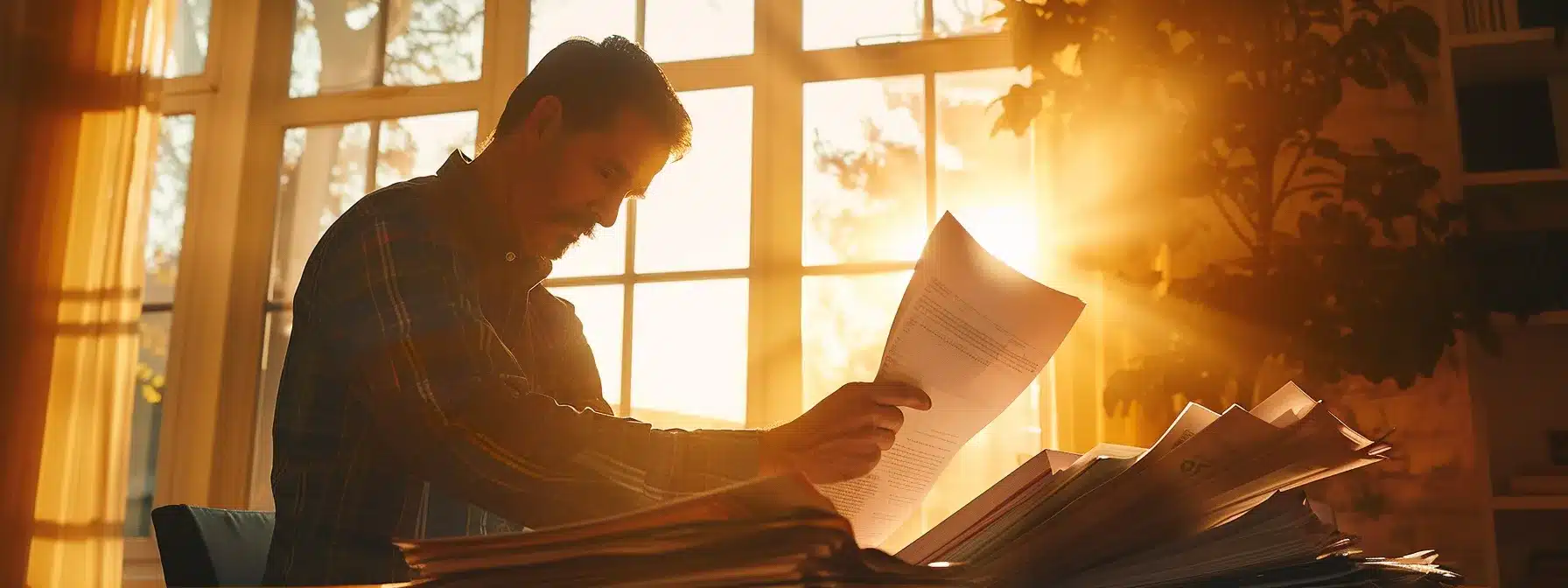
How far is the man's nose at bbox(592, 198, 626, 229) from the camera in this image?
1397 millimetres

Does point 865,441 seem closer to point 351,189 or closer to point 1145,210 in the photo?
point 1145,210

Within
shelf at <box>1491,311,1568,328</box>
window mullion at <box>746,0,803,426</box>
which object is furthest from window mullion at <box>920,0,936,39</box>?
shelf at <box>1491,311,1568,328</box>

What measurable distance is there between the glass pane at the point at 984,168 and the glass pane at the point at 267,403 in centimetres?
186

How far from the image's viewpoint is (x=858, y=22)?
317 cm

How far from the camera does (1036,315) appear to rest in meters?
0.78

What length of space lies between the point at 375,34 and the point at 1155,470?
3.39m

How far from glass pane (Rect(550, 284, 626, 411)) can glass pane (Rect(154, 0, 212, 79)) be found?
133 cm

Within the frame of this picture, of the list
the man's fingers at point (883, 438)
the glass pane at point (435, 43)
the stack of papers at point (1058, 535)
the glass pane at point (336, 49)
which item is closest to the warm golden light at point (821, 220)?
the glass pane at point (435, 43)

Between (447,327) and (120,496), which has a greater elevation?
(447,327)

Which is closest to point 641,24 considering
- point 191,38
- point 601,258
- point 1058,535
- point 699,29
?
point 699,29

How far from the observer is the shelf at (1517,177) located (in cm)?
Result: 242

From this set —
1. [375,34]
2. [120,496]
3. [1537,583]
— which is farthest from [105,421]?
[1537,583]

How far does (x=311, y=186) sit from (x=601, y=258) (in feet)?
3.05

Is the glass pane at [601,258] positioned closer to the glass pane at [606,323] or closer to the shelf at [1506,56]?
the glass pane at [606,323]
